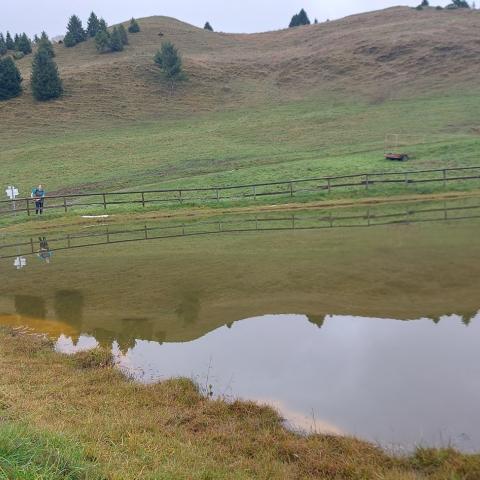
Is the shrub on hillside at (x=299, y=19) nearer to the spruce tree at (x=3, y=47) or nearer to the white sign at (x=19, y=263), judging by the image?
the spruce tree at (x=3, y=47)

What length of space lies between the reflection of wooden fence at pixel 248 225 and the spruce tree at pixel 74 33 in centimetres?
8903

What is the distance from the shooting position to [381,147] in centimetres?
4928

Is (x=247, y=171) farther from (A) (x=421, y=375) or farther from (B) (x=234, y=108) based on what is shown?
(A) (x=421, y=375)

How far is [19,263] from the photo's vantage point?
21.8 m

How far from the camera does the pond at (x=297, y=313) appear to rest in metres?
8.54

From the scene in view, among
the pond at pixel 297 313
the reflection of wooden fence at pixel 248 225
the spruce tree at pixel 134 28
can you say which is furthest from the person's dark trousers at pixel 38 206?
the spruce tree at pixel 134 28

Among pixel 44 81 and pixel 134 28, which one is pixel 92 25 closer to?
pixel 134 28

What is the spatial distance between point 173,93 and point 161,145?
2314cm

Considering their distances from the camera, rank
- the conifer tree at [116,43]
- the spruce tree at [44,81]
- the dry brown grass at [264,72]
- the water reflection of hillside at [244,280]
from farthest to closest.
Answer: the conifer tree at [116,43] → the spruce tree at [44,81] → the dry brown grass at [264,72] → the water reflection of hillside at [244,280]

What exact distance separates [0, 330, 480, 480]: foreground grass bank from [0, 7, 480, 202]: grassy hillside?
33.2 meters

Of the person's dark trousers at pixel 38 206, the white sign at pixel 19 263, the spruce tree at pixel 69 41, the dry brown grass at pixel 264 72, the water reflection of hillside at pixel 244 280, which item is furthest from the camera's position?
the spruce tree at pixel 69 41

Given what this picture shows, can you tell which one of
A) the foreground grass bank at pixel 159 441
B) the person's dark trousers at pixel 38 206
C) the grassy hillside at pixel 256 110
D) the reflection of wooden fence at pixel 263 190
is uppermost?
the grassy hillside at pixel 256 110

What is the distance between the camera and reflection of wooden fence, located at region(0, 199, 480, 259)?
2567 centimetres

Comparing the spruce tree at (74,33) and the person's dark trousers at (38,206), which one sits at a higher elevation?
the spruce tree at (74,33)
